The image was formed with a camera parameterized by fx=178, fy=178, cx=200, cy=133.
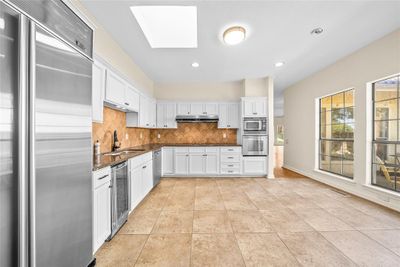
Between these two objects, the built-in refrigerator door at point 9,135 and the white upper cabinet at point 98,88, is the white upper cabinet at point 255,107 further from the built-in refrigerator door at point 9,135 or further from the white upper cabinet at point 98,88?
the built-in refrigerator door at point 9,135

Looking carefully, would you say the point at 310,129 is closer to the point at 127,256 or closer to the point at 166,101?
the point at 166,101

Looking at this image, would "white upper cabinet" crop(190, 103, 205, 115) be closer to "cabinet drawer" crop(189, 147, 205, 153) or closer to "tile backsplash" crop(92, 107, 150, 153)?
"cabinet drawer" crop(189, 147, 205, 153)

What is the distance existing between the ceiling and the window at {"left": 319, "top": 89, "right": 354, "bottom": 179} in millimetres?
995

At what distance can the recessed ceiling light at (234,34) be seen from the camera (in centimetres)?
262

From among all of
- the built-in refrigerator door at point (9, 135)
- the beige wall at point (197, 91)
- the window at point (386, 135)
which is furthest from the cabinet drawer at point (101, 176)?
the window at point (386, 135)

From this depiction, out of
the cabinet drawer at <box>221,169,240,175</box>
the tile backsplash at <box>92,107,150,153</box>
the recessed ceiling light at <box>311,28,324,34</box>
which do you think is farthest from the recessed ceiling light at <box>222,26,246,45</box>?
the cabinet drawer at <box>221,169,240,175</box>

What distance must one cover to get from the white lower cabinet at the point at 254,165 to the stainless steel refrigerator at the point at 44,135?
13.5 feet

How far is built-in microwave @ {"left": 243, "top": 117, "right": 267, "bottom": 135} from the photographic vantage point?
502 centimetres

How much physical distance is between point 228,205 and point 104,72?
2.85m

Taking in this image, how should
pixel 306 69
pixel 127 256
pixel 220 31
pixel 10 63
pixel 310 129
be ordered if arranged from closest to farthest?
pixel 10 63, pixel 127 256, pixel 220 31, pixel 306 69, pixel 310 129

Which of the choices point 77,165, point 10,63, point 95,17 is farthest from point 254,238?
point 95,17

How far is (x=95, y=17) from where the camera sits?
2383mm

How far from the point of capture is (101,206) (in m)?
1.90

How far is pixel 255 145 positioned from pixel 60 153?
454 cm
